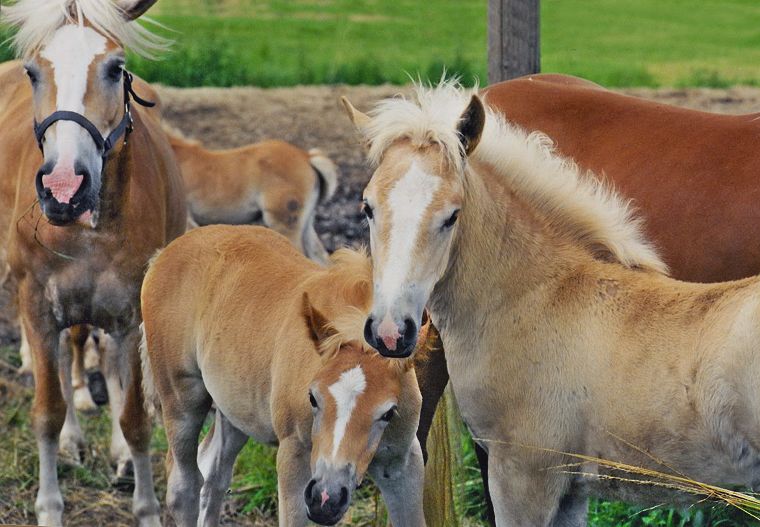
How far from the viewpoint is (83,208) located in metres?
4.60

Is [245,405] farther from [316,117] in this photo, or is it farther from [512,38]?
[316,117]

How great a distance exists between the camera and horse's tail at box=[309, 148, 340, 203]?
9211 mm

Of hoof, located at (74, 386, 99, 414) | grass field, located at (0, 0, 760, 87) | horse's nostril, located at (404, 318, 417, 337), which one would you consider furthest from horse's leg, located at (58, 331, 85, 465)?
grass field, located at (0, 0, 760, 87)

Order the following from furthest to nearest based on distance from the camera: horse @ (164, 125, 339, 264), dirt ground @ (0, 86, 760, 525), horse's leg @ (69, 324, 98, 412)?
1. dirt ground @ (0, 86, 760, 525)
2. horse @ (164, 125, 339, 264)
3. horse's leg @ (69, 324, 98, 412)

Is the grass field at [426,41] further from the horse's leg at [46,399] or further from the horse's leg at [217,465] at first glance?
Result: the horse's leg at [217,465]

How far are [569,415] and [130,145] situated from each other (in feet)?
8.24

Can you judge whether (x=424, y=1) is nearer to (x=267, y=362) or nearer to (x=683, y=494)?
(x=267, y=362)

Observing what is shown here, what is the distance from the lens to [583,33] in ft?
40.4

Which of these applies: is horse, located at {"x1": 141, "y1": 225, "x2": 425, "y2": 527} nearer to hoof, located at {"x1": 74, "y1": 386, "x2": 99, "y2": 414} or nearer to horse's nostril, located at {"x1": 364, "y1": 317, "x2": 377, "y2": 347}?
horse's nostril, located at {"x1": 364, "y1": 317, "x2": 377, "y2": 347}

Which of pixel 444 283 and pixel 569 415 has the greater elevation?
pixel 444 283

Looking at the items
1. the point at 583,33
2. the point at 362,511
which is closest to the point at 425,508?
the point at 362,511

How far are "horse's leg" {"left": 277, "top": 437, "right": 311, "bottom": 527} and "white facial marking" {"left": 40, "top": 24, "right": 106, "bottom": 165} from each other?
4.65ft

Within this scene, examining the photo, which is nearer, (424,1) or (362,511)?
(362,511)

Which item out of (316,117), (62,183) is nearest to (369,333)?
(62,183)
